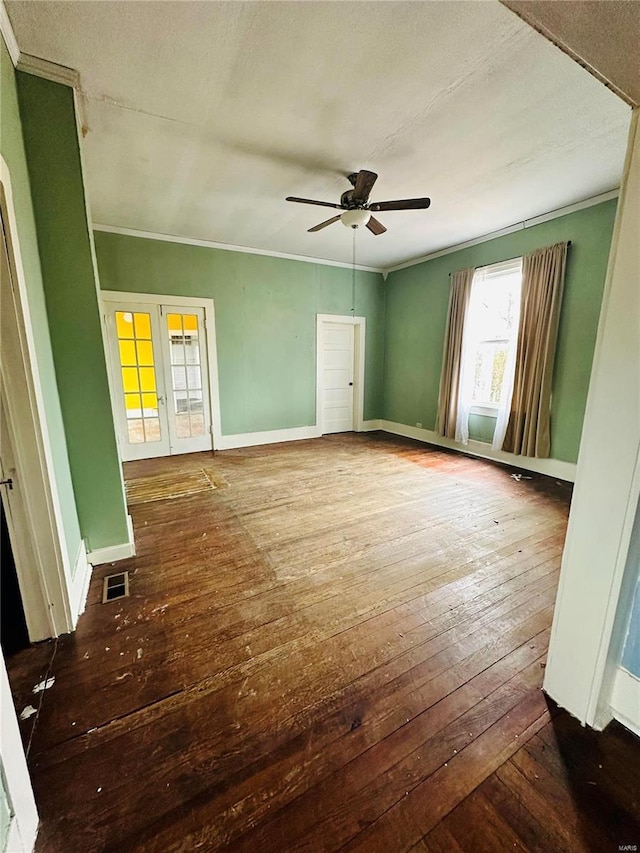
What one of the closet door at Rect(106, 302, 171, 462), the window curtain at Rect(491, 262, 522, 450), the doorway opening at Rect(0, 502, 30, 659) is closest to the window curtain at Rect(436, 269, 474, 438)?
the window curtain at Rect(491, 262, 522, 450)

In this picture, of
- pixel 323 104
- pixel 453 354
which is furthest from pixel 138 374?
pixel 453 354

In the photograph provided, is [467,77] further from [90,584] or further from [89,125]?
[90,584]

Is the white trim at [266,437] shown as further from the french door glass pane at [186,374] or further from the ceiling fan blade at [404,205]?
the ceiling fan blade at [404,205]

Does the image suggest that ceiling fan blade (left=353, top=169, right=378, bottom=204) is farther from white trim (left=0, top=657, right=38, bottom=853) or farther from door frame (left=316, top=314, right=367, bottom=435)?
white trim (left=0, top=657, right=38, bottom=853)

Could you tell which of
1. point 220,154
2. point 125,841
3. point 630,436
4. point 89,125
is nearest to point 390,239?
point 220,154

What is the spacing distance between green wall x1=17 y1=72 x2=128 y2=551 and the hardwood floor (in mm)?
491

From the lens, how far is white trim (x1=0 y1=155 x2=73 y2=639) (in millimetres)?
1440

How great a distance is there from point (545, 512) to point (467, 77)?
317cm

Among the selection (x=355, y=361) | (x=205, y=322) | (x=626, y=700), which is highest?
(x=205, y=322)

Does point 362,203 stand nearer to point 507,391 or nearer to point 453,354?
point 453,354

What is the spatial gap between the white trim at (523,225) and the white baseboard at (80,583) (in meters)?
4.57

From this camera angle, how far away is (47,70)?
1.79 meters

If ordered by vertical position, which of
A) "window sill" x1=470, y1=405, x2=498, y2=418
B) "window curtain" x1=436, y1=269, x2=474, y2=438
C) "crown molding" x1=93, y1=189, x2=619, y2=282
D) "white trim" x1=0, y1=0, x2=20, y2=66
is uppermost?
"crown molding" x1=93, y1=189, x2=619, y2=282

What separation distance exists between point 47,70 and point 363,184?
1981mm
